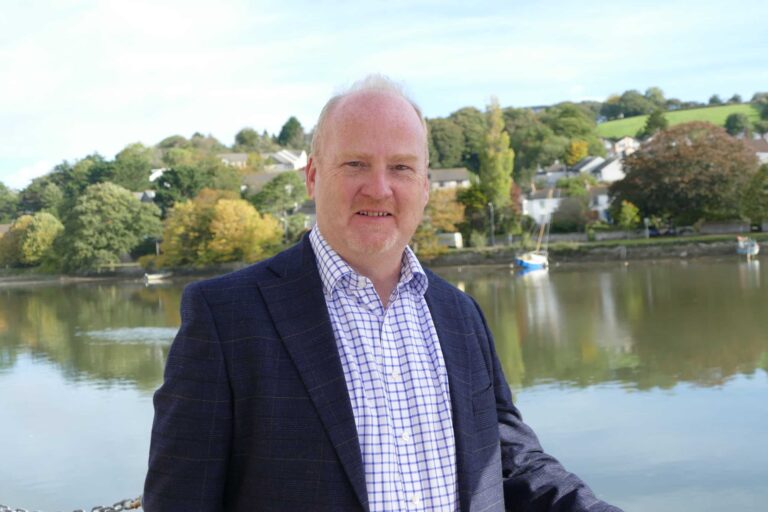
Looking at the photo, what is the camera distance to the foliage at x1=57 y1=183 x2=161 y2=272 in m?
50.7

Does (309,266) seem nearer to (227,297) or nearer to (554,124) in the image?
(227,297)

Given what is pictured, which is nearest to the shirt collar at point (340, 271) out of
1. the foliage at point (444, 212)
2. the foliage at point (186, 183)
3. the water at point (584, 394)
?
the water at point (584, 394)

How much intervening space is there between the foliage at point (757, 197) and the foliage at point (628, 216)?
4843 mm

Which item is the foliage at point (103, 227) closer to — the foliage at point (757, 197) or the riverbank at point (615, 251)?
the riverbank at point (615, 251)

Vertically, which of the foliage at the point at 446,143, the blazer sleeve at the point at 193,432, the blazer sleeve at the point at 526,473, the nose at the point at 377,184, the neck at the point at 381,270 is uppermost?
the foliage at the point at 446,143

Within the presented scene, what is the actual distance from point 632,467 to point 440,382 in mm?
6695

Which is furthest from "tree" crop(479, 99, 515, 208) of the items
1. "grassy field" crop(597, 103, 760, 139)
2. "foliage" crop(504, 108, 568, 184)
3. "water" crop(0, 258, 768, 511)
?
"grassy field" crop(597, 103, 760, 139)

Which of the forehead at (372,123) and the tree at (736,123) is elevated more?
the tree at (736,123)

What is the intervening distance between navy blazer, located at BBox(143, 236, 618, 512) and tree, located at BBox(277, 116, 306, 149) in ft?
317

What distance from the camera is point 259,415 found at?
1562 mm

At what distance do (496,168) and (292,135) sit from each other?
56.5 meters

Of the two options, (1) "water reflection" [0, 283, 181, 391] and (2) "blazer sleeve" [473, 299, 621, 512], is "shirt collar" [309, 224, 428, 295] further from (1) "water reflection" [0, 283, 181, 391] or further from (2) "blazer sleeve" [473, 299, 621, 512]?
(1) "water reflection" [0, 283, 181, 391]

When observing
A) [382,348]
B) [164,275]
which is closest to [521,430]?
[382,348]

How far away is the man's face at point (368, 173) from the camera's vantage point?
1709 millimetres
